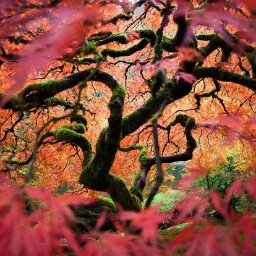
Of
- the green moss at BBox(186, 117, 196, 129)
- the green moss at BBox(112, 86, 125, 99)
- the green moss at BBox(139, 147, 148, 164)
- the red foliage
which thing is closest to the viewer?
the red foliage

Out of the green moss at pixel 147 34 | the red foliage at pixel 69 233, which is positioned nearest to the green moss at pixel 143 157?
the green moss at pixel 147 34

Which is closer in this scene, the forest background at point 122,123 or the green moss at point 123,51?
the forest background at point 122,123

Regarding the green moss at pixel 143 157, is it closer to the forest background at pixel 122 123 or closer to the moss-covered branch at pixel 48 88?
the forest background at pixel 122 123

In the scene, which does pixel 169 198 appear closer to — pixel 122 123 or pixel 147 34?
pixel 147 34

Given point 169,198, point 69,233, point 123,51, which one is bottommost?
point 169,198

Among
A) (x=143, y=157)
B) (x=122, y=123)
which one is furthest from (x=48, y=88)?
(x=143, y=157)

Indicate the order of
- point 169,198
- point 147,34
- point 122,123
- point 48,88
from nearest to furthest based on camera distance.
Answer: point 48,88, point 122,123, point 147,34, point 169,198

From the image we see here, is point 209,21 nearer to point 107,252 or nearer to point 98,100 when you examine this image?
point 107,252

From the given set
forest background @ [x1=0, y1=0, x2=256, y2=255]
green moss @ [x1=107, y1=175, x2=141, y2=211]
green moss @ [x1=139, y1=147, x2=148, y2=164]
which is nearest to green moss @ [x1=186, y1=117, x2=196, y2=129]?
forest background @ [x1=0, y1=0, x2=256, y2=255]

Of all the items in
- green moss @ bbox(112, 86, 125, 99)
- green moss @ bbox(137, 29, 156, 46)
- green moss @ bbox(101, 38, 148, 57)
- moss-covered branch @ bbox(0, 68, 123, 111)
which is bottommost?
green moss @ bbox(112, 86, 125, 99)

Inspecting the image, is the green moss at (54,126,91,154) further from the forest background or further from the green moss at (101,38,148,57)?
the green moss at (101,38,148,57)

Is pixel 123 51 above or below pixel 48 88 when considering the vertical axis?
above

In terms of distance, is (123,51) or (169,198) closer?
(123,51)

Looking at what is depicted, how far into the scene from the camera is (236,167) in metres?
11.2
